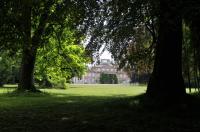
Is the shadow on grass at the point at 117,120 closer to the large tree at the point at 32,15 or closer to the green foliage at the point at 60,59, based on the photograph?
the large tree at the point at 32,15

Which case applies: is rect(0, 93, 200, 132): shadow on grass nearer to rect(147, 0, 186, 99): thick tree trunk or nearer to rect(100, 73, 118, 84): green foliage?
rect(147, 0, 186, 99): thick tree trunk

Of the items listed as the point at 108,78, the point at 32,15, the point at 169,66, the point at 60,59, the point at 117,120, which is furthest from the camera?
the point at 108,78

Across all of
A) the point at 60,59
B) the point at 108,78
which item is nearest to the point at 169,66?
the point at 60,59

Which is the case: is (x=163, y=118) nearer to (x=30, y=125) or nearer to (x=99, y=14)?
(x=30, y=125)

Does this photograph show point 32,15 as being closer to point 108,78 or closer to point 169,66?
point 169,66

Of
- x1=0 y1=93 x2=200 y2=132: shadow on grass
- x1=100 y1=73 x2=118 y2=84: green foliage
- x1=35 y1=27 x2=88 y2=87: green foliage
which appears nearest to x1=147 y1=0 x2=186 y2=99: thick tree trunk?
x1=0 y1=93 x2=200 y2=132: shadow on grass

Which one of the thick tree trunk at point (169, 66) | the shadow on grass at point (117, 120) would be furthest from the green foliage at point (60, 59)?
the shadow on grass at point (117, 120)

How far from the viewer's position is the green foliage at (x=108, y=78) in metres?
152

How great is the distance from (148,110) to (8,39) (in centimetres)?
592

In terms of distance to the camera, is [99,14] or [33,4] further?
[99,14]

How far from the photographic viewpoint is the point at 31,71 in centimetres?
3881

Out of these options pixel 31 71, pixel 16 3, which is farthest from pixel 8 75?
pixel 16 3

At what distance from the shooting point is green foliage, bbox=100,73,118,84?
151812 millimetres

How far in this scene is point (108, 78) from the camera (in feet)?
504
